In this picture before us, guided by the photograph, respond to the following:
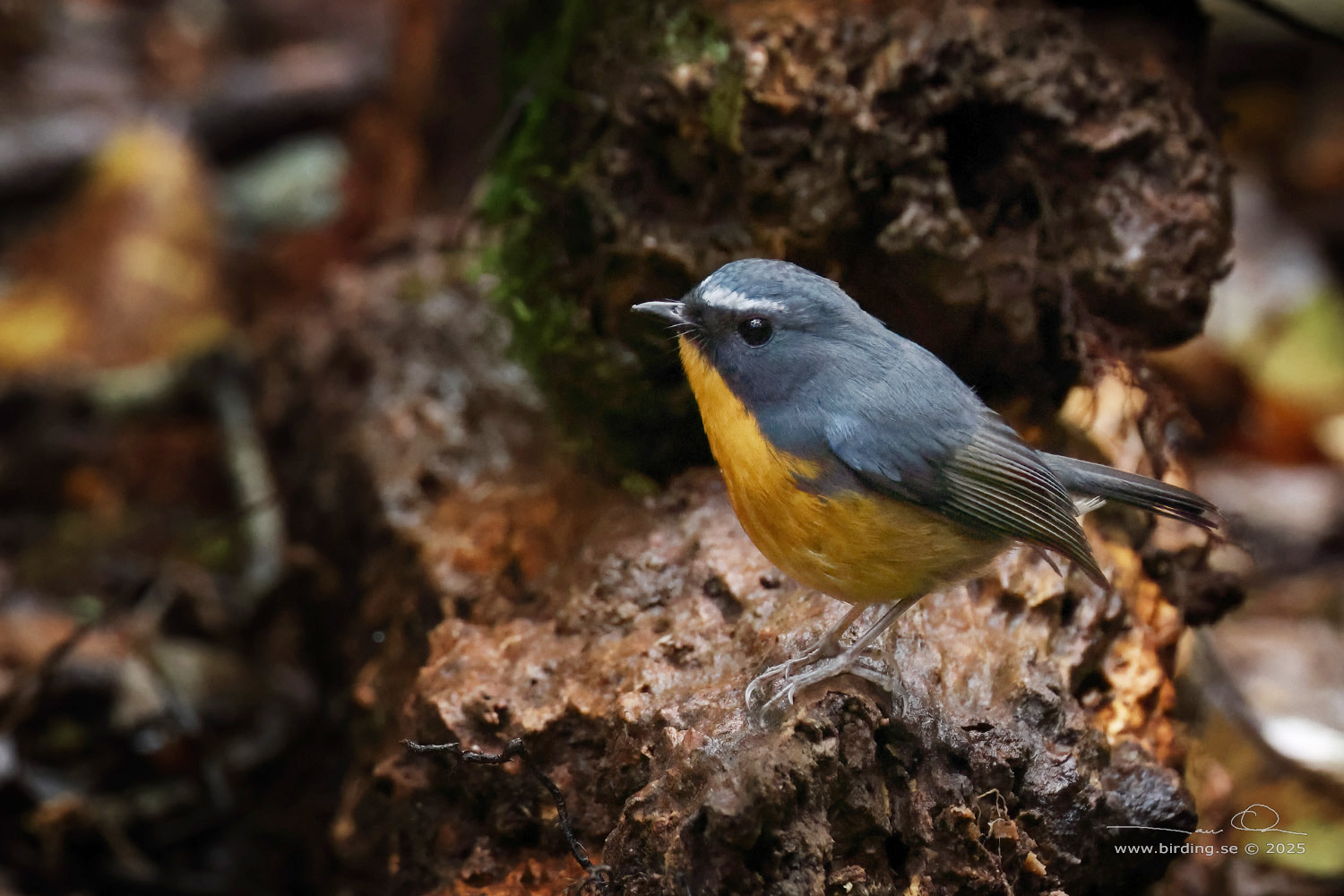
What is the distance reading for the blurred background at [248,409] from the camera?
15.1 ft

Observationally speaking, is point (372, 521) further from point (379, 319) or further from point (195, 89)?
point (195, 89)

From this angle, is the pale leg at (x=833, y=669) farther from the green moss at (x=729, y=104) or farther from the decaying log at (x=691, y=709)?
the green moss at (x=729, y=104)

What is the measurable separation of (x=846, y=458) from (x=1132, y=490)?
83 centimetres

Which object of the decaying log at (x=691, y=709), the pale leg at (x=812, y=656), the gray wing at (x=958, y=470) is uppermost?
the gray wing at (x=958, y=470)

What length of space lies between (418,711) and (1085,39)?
2.97m

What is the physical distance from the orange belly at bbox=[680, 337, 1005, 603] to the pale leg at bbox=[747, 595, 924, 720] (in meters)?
0.10

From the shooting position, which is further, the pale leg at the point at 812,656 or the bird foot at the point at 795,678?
the pale leg at the point at 812,656

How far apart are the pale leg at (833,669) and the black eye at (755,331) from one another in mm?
778

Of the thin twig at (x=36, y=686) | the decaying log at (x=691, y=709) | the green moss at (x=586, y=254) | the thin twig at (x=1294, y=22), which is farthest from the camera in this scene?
the thin twig at (x=36, y=686)

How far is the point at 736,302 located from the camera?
8.77 feet

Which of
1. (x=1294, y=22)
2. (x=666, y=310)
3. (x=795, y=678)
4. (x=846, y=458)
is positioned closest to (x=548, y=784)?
(x=795, y=678)

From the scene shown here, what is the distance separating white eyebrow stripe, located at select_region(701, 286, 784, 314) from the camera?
2.67m

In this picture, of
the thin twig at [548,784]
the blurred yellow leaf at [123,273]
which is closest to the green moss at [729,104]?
the thin twig at [548,784]

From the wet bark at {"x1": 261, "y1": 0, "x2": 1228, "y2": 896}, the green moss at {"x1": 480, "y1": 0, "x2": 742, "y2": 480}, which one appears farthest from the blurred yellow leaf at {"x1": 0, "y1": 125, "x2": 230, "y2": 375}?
the wet bark at {"x1": 261, "y1": 0, "x2": 1228, "y2": 896}
